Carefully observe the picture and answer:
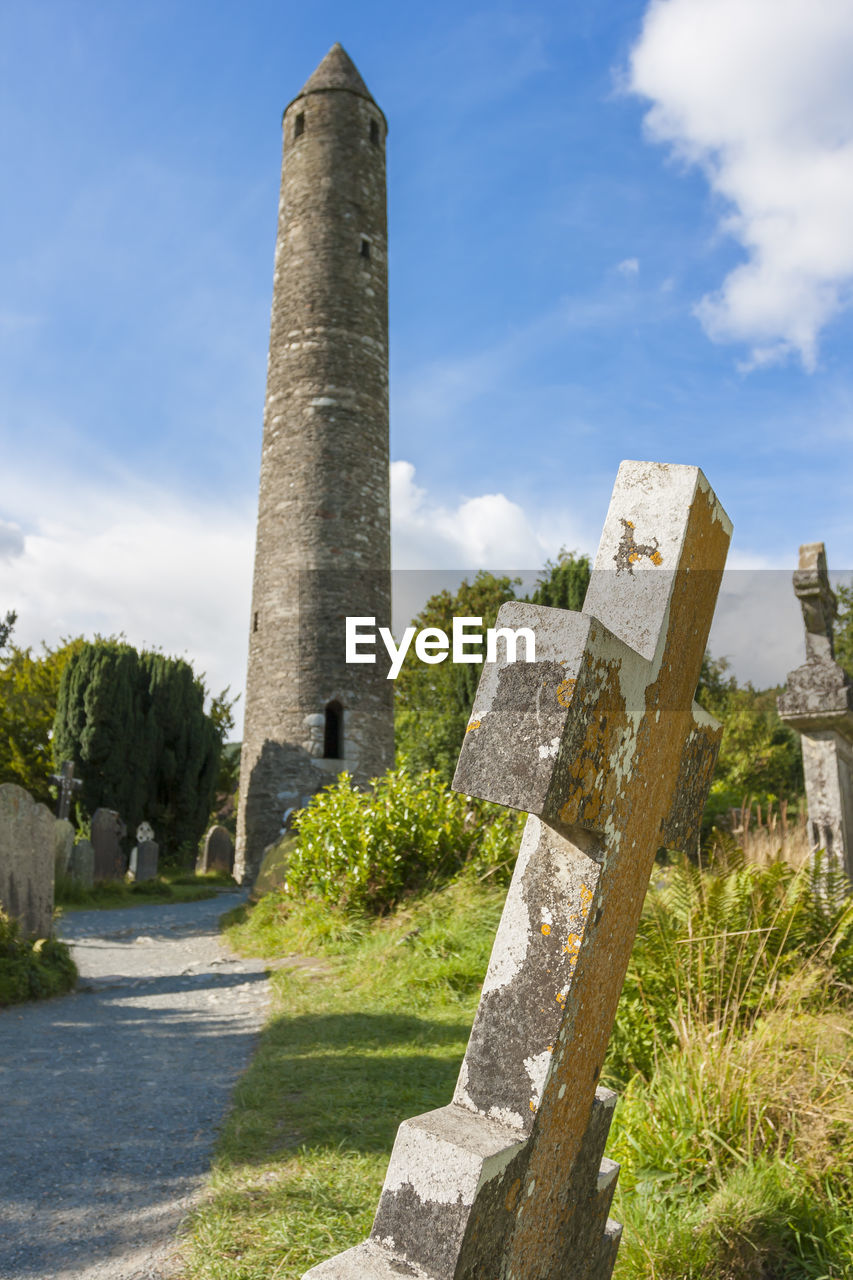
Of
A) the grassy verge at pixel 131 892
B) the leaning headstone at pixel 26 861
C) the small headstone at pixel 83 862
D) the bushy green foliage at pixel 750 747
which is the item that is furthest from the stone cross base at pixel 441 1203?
the bushy green foliage at pixel 750 747

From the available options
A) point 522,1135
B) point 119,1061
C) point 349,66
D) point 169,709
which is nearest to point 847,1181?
point 522,1135

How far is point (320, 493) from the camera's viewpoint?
49.7 feet

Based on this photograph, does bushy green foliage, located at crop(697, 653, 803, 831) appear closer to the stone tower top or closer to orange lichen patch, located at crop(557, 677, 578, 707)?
the stone tower top

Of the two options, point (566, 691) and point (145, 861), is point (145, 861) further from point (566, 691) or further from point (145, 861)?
point (566, 691)

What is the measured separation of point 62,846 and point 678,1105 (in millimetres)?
13374

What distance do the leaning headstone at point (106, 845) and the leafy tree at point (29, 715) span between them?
16.7 feet

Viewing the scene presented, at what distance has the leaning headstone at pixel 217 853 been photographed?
20.9 meters

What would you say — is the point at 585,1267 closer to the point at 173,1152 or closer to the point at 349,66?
the point at 173,1152

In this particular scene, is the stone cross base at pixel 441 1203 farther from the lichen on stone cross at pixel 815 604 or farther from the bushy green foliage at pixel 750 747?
the bushy green foliage at pixel 750 747

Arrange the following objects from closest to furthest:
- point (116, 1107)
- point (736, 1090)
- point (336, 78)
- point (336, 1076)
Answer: point (736, 1090) → point (116, 1107) → point (336, 1076) → point (336, 78)

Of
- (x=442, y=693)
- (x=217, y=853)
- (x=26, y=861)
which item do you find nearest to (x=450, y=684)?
(x=442, y=693)

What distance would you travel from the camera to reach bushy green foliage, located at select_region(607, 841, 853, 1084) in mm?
3936

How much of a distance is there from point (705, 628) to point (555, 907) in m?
0.80

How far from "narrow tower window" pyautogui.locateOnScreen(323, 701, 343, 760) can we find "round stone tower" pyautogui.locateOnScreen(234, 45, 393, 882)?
0.07 feet
